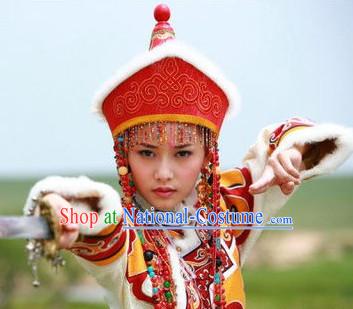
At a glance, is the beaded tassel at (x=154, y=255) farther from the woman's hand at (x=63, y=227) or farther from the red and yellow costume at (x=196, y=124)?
the woman's hand at (x=63, y=227)

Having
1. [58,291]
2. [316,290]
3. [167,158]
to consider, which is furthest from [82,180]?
[316,290]

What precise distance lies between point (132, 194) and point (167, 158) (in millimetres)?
143

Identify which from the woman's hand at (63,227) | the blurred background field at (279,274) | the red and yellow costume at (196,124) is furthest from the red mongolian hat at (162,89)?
the blurred background field at (279,274)

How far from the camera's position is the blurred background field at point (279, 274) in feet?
25.3

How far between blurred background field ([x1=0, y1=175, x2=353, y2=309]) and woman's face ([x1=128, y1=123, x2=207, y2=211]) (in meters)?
1.15

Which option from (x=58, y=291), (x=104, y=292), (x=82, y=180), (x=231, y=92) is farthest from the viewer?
(x=58, y=291)

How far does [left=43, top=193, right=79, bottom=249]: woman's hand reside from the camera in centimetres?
166

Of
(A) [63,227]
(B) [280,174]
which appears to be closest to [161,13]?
(B) [280,174]

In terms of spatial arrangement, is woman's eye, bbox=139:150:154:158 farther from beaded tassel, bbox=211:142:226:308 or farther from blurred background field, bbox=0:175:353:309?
blurred background field, bbox=0:175:353:309

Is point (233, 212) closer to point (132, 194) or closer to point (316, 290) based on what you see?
point (132, 194)

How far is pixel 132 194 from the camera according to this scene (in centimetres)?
230

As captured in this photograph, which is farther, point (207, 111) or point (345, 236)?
point (345, 236)

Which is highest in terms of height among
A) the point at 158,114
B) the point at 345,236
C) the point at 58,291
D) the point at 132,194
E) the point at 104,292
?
the point at 345,236

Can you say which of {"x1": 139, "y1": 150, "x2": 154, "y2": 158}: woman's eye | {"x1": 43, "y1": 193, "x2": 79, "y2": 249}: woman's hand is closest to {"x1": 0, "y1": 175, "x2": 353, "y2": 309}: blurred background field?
{"x1": 139, "y1": 150, "x2": 154, "y2": 158}: woman's eye
